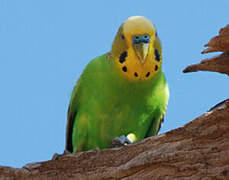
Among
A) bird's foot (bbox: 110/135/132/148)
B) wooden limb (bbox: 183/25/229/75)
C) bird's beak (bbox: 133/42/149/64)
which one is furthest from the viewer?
bird's foot (bbox: 110/135/132/148)

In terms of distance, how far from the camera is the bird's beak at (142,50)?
19.6 feet

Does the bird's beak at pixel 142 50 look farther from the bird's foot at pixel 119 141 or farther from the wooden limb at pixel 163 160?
the wooden limb at pixel 163 160

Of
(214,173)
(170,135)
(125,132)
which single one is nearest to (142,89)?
(125,132)

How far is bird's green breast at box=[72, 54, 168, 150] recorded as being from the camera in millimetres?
6418

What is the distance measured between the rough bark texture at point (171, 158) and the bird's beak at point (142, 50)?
1.07 m

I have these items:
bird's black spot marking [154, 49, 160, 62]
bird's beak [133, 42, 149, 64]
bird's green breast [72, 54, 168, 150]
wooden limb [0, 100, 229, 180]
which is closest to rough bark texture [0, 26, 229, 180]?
wooden limb [0, 100, 229, 180]

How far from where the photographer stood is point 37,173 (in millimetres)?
4961

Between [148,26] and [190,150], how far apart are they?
6.55ft

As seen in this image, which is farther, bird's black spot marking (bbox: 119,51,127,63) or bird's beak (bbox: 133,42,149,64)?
bird's black spot marking (bbox: 119,51,127,63)

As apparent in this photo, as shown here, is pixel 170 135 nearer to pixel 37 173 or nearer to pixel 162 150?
pixel 162 150

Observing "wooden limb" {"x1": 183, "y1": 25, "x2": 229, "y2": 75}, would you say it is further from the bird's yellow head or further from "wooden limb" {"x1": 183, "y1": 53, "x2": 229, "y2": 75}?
the bird's yellow head

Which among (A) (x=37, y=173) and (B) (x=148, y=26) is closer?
(A) (x=37, y=173)

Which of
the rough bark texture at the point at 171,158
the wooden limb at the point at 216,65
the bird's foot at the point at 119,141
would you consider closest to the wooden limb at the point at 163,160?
the rough bark texture at the point at 171,158

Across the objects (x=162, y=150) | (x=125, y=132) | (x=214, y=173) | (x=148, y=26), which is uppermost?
(x=148, y=26)
